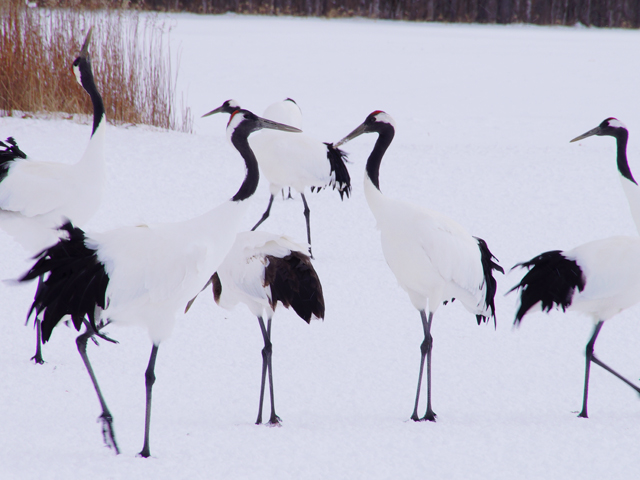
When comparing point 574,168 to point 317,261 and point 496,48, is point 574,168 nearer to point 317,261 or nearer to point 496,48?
point 317,261

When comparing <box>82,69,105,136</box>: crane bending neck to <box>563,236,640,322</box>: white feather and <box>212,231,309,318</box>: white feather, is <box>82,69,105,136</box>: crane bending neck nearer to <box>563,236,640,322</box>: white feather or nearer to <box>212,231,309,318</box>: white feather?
<box>212,231,309,318</box>: white feather

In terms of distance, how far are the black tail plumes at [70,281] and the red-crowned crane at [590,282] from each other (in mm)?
1858

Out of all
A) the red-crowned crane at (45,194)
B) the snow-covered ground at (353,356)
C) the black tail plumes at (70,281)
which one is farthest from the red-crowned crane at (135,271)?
the red-crowned crane at (45,194)

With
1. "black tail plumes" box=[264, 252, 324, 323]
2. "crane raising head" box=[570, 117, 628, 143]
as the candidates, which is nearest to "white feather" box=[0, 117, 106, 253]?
"black tail plumes" box=[264, 252, 324, 323]

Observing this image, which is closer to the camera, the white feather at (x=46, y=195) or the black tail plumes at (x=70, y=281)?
the black tail plumes at (x=70, y=281)

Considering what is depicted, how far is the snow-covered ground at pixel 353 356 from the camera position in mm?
2482

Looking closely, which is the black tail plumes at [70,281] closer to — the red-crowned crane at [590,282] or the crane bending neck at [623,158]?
the red-crowned crane at [590,282]

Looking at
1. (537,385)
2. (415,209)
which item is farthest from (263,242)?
(537,385)

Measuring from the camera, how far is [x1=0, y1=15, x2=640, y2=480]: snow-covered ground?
8.14 ft

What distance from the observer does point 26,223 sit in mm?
3436

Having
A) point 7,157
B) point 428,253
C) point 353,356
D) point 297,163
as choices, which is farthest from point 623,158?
point 7,157

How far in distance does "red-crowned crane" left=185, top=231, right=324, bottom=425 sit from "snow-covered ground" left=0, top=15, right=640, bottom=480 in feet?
1.33

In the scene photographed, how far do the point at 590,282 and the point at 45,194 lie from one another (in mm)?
2515

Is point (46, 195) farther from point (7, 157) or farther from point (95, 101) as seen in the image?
point (95, 101)
